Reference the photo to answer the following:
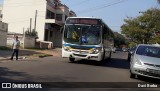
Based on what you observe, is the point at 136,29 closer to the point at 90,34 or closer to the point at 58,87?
the point at 90,34

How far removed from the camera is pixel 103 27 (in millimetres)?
21734

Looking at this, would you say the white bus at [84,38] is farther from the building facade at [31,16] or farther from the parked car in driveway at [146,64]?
the building facade at [31,16]

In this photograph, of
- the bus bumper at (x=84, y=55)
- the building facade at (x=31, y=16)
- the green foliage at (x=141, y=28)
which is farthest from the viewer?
the green foliage at (x=141, y=28)

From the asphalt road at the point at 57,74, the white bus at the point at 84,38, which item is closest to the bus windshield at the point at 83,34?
the white bus at the point at 84,38

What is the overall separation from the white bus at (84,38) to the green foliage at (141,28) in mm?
52300

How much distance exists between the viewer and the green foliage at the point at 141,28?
73931 mm

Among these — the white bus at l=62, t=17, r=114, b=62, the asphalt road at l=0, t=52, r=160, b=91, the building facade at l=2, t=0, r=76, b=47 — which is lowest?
the asphalt road at l=0, t=52, r=160, b=91

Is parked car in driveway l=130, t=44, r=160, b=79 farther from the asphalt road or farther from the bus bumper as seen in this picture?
the bus bumper

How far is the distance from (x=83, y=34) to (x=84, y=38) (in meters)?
0.26

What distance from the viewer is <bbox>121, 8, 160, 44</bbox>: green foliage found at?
73931 mm

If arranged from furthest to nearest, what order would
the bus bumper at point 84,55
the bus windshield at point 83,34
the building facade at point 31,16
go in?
the building facade at point 31,16 < the bus windshield at point 83,34 < the bus bumper at point 84,55

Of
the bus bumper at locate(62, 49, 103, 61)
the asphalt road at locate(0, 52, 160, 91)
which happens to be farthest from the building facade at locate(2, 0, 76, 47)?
the asphalt road at locate(0, 52, 160, 91)

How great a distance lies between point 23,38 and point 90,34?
76.9ft

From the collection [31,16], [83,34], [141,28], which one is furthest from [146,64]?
[141,28]
